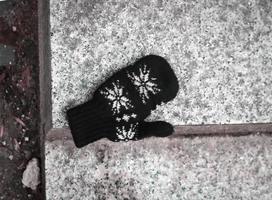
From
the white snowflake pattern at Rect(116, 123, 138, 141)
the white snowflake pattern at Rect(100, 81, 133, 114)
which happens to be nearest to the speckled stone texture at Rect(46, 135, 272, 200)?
the white snowflake pattern at Rect(116, 123, 138, 141)

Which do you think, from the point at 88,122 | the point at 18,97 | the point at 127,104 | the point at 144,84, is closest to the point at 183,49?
the point at 144,84

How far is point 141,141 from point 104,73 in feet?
1.05

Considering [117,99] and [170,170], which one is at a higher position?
[117,99]

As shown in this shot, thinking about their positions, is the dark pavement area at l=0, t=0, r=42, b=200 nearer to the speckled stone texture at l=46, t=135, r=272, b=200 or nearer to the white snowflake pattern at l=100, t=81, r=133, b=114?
the speckled stone texture at l=46, t=135, r=272, b=200

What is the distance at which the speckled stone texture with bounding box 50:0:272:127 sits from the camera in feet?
6.28

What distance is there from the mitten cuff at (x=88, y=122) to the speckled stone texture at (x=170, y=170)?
0.05 metres

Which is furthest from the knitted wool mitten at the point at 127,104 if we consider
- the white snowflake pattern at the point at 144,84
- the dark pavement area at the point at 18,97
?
the dark pavement area at the point at 18,97

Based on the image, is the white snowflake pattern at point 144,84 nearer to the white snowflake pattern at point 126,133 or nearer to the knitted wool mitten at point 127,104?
the knitted wool mitten at point 127,104

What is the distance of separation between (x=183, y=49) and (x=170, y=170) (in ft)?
1.64

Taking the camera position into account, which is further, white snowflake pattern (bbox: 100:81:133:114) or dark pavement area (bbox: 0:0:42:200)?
dark pavement area (bbox: 0:0:42:200)

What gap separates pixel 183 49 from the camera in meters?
1.93

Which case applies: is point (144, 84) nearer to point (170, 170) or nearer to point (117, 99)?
point (117, 99)

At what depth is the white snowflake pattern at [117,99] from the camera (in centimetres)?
194

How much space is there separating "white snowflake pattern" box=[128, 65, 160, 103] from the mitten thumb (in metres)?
0.10
